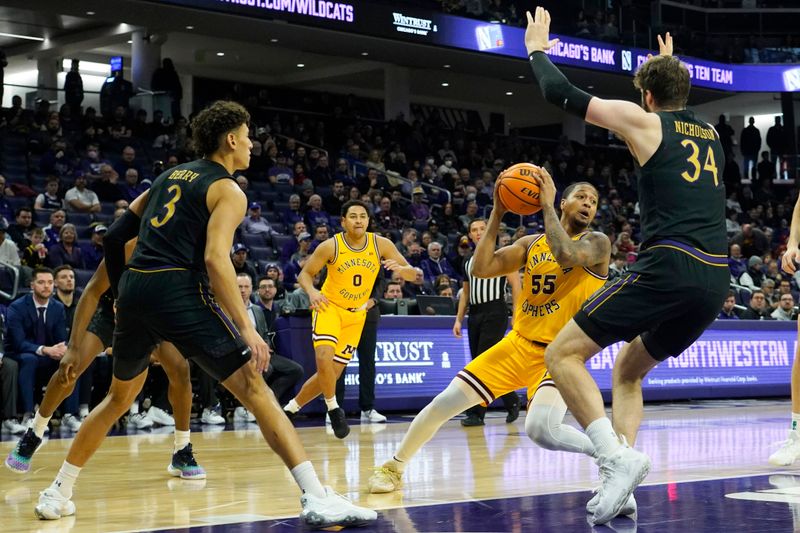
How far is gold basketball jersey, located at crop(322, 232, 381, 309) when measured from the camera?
1033 cm

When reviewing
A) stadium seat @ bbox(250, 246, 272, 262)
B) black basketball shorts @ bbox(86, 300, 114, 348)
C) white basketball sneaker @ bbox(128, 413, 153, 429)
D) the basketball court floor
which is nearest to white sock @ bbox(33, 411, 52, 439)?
the basketball court floor

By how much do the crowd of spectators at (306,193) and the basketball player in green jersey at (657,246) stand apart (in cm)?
713

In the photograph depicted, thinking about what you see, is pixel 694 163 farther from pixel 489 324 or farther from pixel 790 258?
pixel 489 324

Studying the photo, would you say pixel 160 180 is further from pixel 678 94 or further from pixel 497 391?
pixel 678 94

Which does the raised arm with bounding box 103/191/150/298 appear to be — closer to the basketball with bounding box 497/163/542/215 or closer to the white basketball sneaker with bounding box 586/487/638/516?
the basketball with bounding box 497/163/542/215

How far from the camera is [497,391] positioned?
232 inches

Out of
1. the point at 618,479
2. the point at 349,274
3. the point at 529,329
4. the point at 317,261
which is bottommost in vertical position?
the point at 618,479

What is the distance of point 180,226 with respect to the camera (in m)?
5.00

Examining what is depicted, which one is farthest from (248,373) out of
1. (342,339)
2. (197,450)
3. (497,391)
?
(342,339)

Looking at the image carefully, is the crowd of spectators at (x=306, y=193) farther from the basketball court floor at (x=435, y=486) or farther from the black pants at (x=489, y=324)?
the basketball court floor at (x=435, y=486)

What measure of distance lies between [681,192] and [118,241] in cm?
283

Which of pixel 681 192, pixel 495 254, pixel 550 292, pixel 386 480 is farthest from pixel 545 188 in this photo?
pixel 386 480

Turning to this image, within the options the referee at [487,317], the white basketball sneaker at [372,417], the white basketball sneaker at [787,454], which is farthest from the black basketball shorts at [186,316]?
the referee at [487,317]

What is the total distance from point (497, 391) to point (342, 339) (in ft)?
15.0
